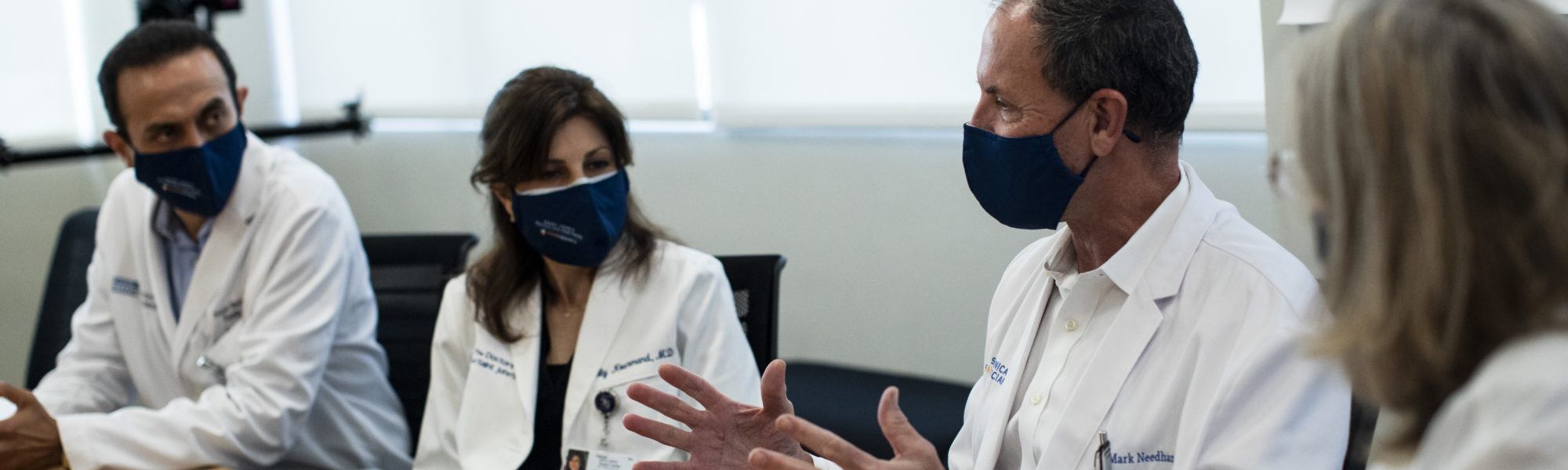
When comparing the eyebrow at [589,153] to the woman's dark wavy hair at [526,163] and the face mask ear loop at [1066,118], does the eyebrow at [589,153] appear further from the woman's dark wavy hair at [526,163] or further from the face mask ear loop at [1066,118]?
the face mask ear loop at [1066,118]

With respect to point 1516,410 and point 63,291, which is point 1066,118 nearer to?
point 1516,410

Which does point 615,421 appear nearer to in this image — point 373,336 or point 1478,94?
point 373,336

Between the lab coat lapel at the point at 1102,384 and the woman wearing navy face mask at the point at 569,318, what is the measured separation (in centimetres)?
75

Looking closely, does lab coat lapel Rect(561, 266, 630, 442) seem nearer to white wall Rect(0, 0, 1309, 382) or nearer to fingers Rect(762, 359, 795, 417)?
fingers Rect(762, 359, 795, 417)

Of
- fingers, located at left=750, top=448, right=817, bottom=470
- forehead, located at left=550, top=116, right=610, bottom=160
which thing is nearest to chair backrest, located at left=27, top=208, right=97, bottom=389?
forehead, located at left=550, top=116, right=610, bottom=160

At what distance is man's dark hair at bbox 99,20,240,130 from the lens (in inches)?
99.6

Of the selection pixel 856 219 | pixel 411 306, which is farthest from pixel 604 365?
pixel 856 219

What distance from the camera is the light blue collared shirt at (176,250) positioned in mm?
2656

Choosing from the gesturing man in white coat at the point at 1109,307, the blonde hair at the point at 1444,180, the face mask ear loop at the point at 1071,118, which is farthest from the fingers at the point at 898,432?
the blonde hair at the point at 1444,180

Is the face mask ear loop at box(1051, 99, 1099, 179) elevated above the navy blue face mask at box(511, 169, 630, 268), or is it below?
above

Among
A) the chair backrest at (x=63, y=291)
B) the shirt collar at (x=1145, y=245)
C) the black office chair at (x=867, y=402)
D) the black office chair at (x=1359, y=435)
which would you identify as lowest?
the black office chair at (x=867, y=402)

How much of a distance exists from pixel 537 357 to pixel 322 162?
2.80m

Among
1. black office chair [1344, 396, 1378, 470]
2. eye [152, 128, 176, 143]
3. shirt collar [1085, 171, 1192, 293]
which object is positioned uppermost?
shirt collar [1085, 171, 1192, 293]

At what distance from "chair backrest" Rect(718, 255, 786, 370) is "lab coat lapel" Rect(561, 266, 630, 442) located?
191 mm
